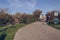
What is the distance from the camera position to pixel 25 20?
138 feet

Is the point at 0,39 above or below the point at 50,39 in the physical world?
above

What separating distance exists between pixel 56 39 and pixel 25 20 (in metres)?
29.9

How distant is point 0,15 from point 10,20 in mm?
6207

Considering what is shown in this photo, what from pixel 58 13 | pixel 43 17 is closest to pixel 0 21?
pixel 58 13

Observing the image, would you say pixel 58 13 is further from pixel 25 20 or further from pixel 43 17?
pixel 43 17

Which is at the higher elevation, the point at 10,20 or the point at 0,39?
the point at 0,39

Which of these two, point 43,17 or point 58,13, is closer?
point 58,13

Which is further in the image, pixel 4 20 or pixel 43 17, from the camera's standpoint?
pixel 43 17

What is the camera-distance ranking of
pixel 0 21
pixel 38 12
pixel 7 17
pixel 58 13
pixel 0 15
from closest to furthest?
pixel 0 21 → pixel 7 17 → pixel 0 15 → pixel 58 13 → pixel 38 12

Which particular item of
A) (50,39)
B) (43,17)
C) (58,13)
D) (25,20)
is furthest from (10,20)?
(43,17)

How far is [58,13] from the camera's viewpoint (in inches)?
1994

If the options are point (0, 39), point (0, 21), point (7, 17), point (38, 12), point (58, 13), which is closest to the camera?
point (0, 39)

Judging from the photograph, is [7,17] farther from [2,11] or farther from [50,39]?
[50,39]

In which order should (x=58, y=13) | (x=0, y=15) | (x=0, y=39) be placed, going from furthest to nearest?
1. (x=58, y=13)
2. (x=0, y=15)
3. (x=0, y=39)
